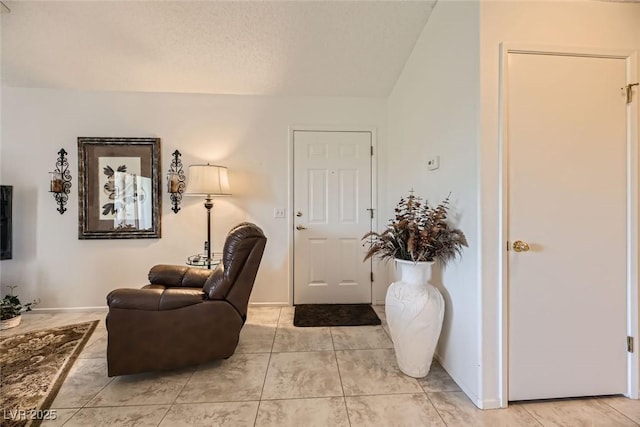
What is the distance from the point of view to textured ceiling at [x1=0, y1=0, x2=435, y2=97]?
1.85 m

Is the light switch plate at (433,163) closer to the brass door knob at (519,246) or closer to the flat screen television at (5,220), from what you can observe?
the brass door knob at (519,246)

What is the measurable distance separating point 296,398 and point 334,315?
1.22 m

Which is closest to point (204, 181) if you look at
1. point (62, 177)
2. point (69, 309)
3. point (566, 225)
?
point (62, 177)

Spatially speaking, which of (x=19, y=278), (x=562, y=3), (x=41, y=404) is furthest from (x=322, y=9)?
(x=19, y=278)

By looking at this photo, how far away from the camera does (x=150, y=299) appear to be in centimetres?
159

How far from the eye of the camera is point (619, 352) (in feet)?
4.85

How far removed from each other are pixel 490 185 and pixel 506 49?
712 millimetres

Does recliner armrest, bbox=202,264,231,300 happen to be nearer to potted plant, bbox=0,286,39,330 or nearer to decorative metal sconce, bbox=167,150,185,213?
decorative metal sconce, bbox=167,150,185,213

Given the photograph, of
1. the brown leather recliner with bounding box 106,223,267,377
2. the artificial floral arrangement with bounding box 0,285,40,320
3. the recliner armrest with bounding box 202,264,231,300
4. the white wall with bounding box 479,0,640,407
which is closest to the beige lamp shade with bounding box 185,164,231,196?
the brown leather recliner with bounding box 106,223,267,377

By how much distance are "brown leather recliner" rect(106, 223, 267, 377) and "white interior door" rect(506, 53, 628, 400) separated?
1.55 meters

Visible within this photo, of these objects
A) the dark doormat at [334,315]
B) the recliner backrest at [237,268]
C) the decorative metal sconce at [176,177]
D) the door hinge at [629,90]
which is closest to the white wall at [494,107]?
the door hinge at [629,90]

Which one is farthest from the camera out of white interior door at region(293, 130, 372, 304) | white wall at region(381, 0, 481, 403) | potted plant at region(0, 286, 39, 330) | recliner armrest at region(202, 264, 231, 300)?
white interior door at region(293, 130, 372, 304)

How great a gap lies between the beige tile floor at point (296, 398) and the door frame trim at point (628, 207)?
0.20 meters

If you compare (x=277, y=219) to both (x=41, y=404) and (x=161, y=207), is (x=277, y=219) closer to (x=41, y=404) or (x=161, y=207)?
(x=161, y=207)
